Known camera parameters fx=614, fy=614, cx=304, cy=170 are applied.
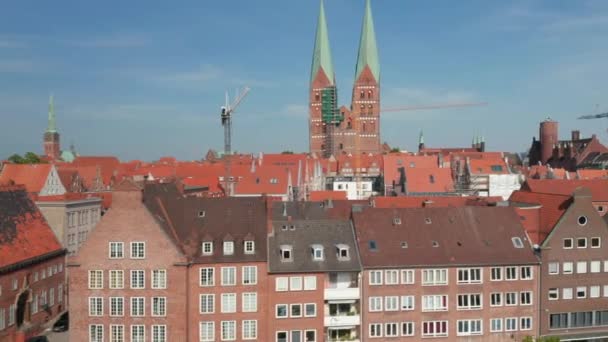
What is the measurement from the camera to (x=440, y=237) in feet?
161

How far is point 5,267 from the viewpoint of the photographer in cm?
4606

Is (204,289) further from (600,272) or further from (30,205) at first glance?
(600,272)

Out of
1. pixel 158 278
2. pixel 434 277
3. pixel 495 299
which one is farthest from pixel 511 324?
pixel 158 278

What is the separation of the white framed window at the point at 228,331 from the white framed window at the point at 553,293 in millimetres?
24417

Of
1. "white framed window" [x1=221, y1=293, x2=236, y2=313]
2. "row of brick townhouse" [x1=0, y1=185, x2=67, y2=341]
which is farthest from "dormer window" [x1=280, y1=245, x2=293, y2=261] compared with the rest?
"row of brick townhouse" [x1=0, y1=185, x2=67, y2=341]

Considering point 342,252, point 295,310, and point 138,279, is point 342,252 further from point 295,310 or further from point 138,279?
point 138,279

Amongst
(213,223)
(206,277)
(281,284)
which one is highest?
(213,223)

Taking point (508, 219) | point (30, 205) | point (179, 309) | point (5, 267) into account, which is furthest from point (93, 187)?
point (508, 219)

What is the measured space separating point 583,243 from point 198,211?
30811mm

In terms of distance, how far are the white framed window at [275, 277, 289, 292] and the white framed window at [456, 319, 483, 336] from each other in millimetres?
13298

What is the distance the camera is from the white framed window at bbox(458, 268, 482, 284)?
4681 centimetres

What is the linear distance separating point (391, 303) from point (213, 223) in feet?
48.5

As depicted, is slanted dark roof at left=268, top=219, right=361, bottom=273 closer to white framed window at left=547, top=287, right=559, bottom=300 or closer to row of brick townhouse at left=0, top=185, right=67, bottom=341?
white framed window at left=547, top=287, right=559, bottom=300

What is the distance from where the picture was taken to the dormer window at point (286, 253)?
45.9 meters
